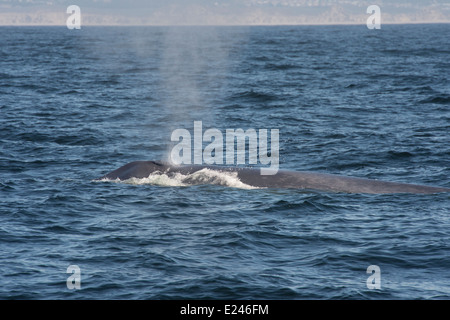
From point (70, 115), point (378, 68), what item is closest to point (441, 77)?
point (378, 68)

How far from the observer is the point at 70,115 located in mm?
43688

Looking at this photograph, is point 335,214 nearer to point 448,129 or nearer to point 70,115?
point 448,129

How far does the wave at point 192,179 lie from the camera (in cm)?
2494

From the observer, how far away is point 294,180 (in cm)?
2475

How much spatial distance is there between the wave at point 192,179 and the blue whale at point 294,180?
0.15 meters

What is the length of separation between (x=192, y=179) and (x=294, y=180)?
11.5ft
